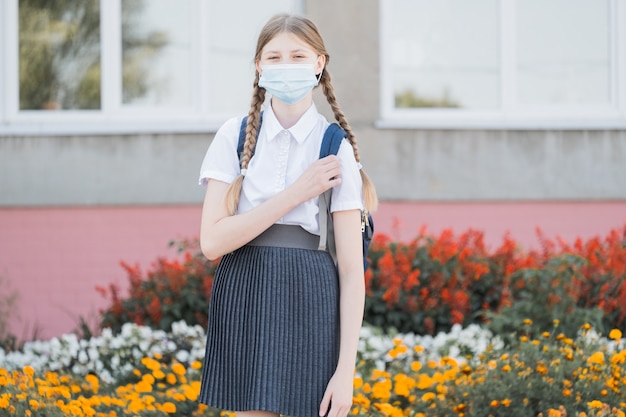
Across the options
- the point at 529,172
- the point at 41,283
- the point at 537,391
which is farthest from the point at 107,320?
the point at 529,172

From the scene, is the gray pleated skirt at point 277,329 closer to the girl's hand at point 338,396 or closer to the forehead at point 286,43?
the girl's hand at point 338,396

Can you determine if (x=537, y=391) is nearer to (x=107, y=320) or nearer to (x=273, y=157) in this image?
(x=273, y=157)

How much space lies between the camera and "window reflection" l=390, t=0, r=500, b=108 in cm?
813

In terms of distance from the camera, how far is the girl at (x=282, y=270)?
2609mm

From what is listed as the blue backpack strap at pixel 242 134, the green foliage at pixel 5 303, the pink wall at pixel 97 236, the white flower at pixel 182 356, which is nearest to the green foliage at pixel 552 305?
the white flower at pixel 182 356

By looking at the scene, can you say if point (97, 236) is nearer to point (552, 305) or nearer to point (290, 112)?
point (552, 305)

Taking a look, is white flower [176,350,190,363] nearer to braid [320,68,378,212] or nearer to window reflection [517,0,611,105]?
braid [320,68,378,212]

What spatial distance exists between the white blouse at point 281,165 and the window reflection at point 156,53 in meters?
5.41

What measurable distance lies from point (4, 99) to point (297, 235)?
19.0 feet

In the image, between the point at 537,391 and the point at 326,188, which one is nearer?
the point at 326,188

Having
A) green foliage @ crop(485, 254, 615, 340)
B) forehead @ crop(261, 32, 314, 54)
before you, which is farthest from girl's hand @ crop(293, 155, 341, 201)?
green foliage @ crop(485, 254, 615, 340)

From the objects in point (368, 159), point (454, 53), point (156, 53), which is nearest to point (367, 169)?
point (368, 159)

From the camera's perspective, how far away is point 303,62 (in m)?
2.70

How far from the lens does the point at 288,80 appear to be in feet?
8.70
